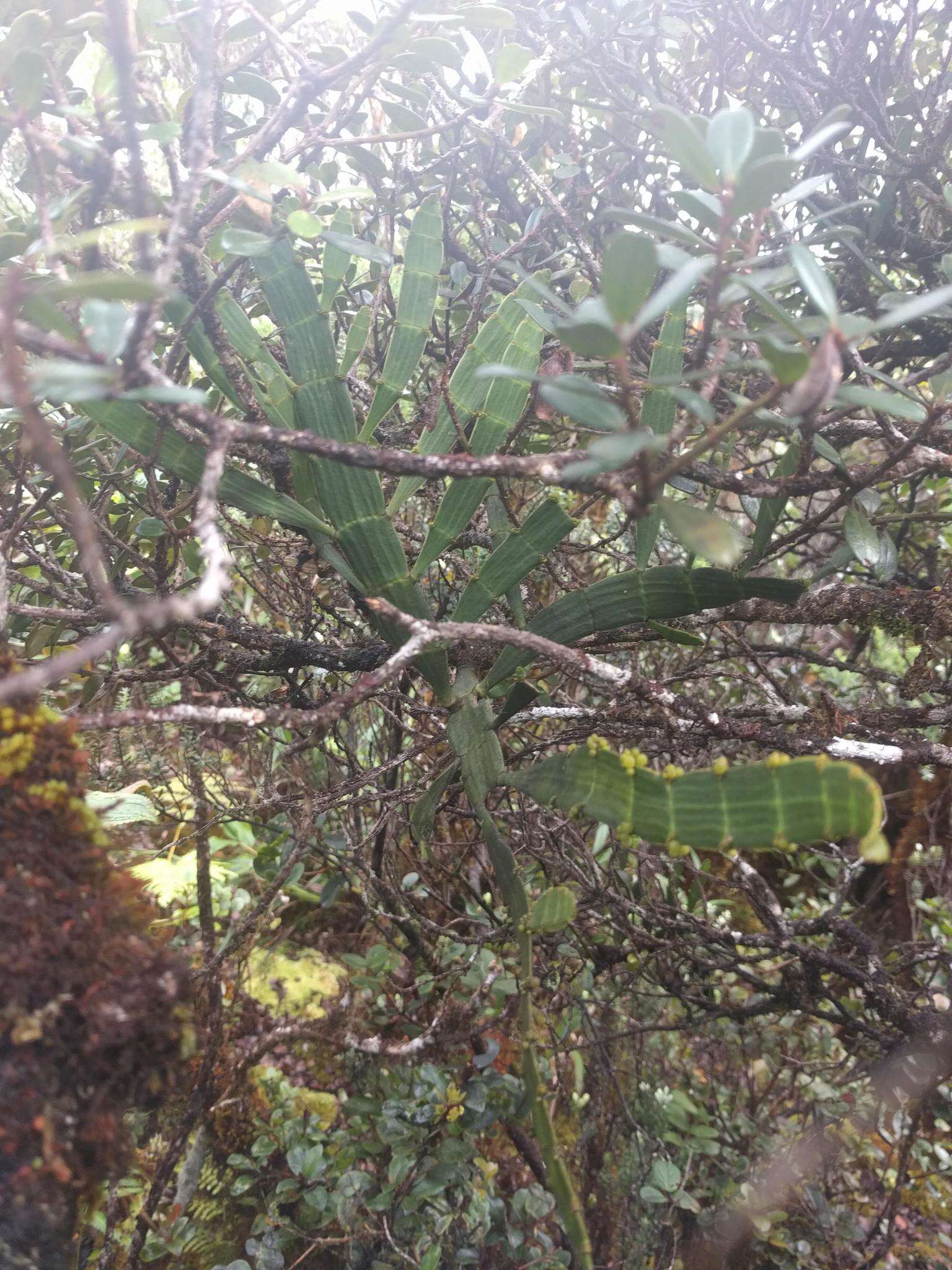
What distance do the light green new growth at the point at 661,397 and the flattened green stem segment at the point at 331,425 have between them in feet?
0.89

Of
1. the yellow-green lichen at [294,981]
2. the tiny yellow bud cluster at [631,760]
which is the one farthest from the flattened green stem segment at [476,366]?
the yellow-green lichen at [294,981]

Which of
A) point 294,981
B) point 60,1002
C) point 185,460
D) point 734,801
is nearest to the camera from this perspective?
point 60,1002

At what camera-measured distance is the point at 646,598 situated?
33.8 inches

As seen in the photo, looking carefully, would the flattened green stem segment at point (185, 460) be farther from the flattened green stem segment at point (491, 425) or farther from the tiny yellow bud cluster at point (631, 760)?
the tiny yellow bud cluster at point (631, 760)

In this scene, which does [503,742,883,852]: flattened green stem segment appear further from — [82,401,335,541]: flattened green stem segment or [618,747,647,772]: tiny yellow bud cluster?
[82,401,335,541]: flattened green stem segment

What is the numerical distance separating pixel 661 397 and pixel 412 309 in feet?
1.00

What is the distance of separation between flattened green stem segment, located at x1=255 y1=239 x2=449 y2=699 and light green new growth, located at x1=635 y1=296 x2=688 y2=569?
0.89ft

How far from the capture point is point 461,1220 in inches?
53.6

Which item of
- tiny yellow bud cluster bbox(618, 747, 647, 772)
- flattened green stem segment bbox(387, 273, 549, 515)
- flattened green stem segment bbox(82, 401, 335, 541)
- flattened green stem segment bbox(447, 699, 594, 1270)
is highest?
flattened green stem segment bbox(387, 273, 549, 515)

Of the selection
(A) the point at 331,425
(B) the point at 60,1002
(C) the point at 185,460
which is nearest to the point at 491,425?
(A) the point at 331,425

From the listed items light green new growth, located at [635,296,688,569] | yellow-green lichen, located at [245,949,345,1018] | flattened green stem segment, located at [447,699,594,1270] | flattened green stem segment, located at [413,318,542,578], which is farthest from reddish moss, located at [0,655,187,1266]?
yellow-green lichen, located at [245,949,345,1018]

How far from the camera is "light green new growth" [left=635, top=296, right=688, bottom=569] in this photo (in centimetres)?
85

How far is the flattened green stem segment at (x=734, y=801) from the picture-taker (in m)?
0.57

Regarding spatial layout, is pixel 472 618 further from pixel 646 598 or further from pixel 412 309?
pixel 412 309
